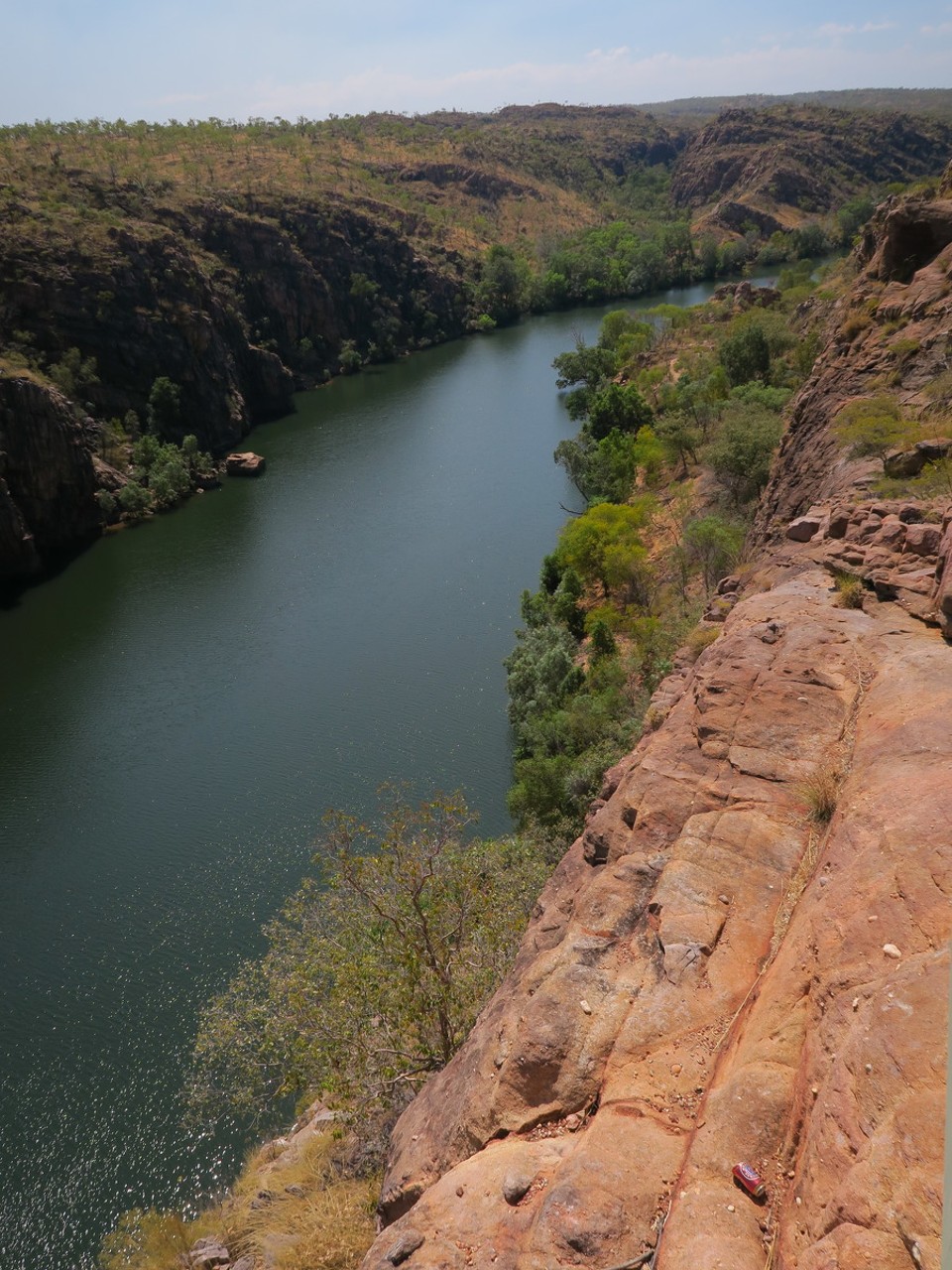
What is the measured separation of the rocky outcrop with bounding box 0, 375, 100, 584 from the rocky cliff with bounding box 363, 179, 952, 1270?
161 feet

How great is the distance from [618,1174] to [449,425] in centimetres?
7083

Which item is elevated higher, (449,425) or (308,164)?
(308,164)

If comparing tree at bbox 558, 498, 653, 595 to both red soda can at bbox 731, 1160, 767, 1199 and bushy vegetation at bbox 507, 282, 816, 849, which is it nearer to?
bushy vegetation at bbox 507, 282, 816, 849

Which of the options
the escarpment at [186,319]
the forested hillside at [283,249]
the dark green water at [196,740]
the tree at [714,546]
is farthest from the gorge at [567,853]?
the forested hillside at [283,249]

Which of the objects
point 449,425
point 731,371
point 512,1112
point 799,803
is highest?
point 799,803

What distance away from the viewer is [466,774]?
3111 centimetres

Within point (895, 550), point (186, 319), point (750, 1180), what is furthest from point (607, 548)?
point (186, 319)

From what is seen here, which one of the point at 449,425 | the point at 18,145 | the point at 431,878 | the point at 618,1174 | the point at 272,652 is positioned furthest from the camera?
the point at 18,145

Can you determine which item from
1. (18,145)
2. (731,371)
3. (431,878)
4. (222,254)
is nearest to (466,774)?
(431,878)

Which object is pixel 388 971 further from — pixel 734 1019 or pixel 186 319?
pixel 186 319

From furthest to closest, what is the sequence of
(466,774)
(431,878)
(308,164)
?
(308,164), (466,774), (431,878)

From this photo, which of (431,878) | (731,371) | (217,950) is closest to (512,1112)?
(431,878)

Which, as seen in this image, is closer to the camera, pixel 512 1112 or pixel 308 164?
pixel 512 1112

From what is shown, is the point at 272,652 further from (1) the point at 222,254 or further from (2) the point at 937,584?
(1) the point at 222,254
